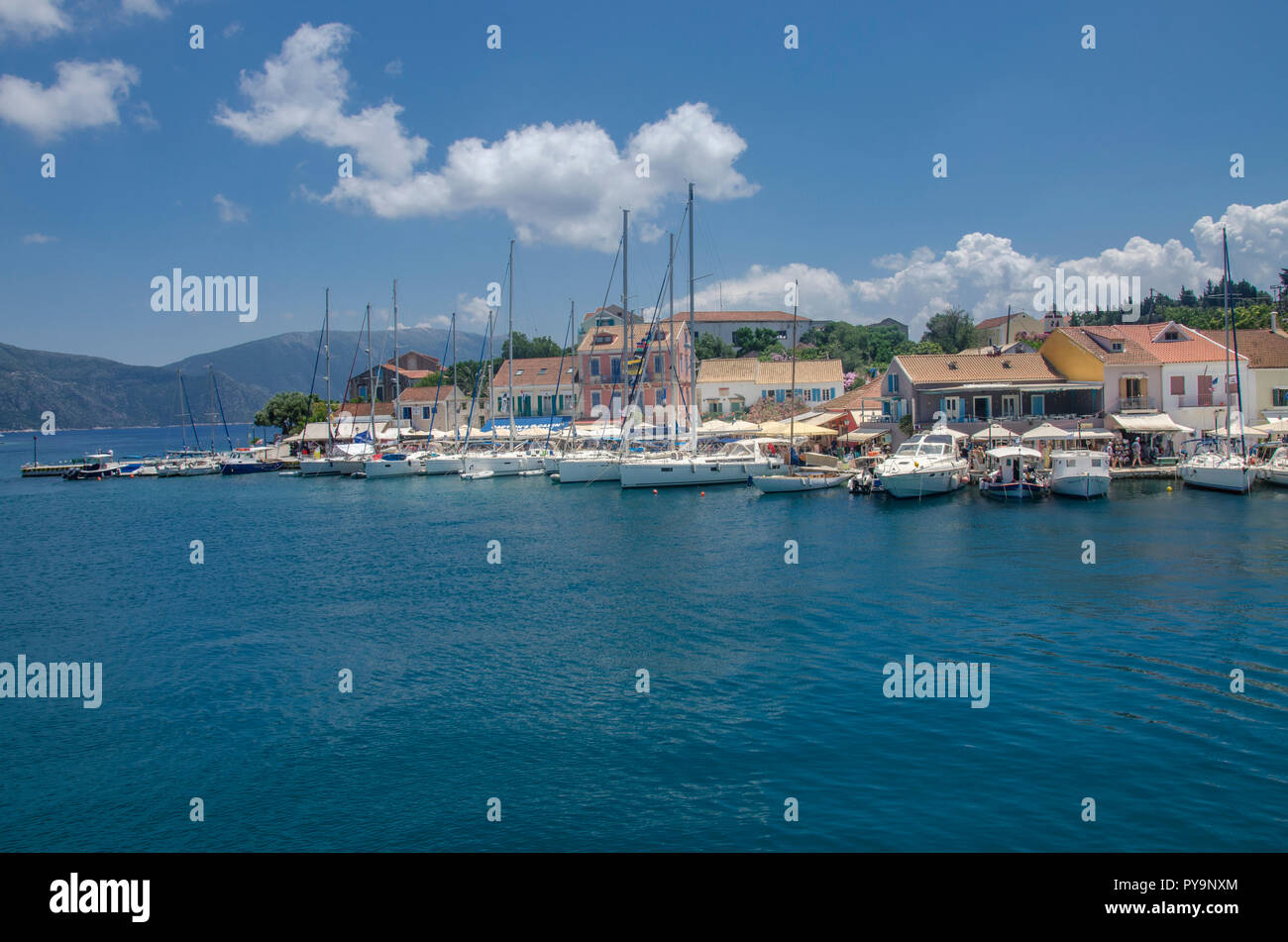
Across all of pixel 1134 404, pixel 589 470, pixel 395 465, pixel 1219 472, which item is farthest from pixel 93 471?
pixel 1219 472

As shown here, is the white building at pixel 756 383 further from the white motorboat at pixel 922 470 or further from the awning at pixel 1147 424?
the white motorboat at pixel 922 470

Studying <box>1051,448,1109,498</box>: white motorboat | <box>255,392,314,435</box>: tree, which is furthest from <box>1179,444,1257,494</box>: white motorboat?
<box>255,392,314,435</box>: tree

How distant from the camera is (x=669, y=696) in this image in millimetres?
18875

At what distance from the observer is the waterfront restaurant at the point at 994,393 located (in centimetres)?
6038

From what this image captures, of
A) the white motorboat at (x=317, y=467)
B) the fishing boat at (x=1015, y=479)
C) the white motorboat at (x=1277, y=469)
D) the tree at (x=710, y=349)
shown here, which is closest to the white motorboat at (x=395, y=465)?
the white motorboat at (x=317, y=467)

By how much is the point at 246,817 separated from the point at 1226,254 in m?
60.6

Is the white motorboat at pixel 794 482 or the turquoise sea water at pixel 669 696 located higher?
the white motorboat at pixel 794 482

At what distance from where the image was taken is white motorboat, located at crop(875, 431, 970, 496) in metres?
48.5

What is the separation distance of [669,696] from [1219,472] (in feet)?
143

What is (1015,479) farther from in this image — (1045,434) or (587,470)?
(587,470)

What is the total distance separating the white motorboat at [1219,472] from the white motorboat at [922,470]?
500 inches

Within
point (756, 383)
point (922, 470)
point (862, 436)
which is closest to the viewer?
point (922, 470)

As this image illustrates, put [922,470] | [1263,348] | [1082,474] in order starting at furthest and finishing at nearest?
[1263,348] → [922,470] → [1082,474]
